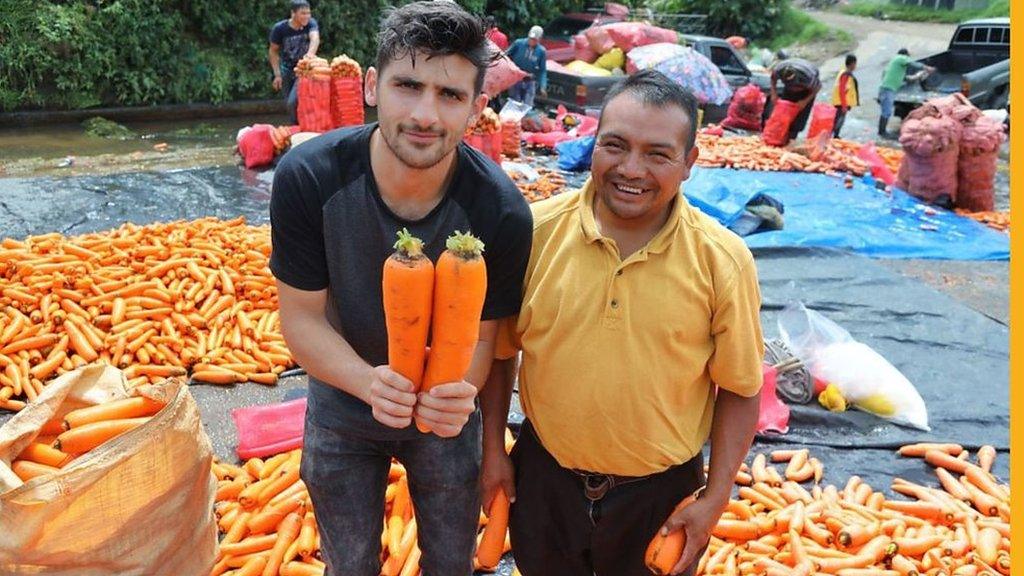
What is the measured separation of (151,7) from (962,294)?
13.2m

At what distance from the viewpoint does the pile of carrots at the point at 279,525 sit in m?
2.82

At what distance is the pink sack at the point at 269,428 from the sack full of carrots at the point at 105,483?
120 centimetres

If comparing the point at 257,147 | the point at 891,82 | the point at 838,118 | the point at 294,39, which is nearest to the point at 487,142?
the point at 257,147

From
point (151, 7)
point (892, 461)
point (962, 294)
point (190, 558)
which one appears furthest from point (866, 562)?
point (151, 7)

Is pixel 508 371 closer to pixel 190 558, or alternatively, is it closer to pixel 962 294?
pixel 190 558

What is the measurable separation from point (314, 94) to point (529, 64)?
19.1ft

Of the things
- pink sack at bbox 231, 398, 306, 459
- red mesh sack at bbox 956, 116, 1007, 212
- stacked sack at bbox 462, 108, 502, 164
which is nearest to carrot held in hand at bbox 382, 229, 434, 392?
pink sack at bbox 231, 398, 306, 459

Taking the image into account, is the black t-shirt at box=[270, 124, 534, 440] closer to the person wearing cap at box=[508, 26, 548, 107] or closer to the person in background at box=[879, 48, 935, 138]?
the person wearing cap at box=[508, 26, 548, 107]

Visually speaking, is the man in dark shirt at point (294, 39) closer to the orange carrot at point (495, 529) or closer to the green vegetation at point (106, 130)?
the green vegetation at point (106, 130)

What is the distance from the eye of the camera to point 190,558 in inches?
85.1

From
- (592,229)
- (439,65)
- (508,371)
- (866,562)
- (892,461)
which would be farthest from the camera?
(892,461)

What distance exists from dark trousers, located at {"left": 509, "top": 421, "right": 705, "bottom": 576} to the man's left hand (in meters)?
0.08

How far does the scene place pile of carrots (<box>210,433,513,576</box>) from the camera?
2818mm

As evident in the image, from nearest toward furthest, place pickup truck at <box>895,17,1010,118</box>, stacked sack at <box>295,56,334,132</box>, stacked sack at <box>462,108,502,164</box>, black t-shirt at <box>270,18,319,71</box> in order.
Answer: stacked sack at <box>462,108,502,164</box> → stacked sack at <box>295,56,334,132</box> → black t-shirt at <box>270,18,319,71</box> → pickup truck at <box>895,17,1010,118</box>
